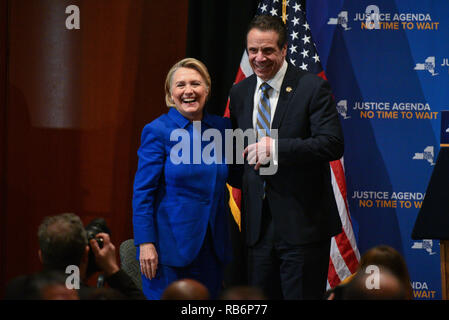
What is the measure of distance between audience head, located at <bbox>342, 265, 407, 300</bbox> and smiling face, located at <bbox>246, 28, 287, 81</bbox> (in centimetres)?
154

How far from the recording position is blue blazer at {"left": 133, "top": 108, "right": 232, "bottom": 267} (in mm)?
3076

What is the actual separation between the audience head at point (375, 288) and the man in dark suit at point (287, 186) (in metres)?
1.19

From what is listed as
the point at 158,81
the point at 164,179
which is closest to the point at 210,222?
the point at 164,179

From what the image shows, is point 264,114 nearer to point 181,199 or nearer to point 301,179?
point 301,179

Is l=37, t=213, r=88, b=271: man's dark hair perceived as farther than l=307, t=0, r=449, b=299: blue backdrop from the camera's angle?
No

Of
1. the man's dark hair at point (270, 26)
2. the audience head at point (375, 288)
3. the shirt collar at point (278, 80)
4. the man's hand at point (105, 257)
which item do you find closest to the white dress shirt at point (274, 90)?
the shirt collar at point (278, 80)

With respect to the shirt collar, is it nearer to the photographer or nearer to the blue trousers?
the blue trousers

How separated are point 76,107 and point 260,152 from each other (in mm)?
2597

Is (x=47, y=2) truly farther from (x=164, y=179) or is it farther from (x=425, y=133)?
(x=425, y=133)

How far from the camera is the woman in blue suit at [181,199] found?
3.08 meters

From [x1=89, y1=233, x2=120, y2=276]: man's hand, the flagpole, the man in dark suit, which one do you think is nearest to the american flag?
the flagpole

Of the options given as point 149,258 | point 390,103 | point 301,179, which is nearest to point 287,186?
point 301,179

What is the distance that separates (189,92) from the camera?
3.15 metres

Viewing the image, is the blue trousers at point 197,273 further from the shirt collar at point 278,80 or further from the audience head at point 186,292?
the audience head at point 186,292
